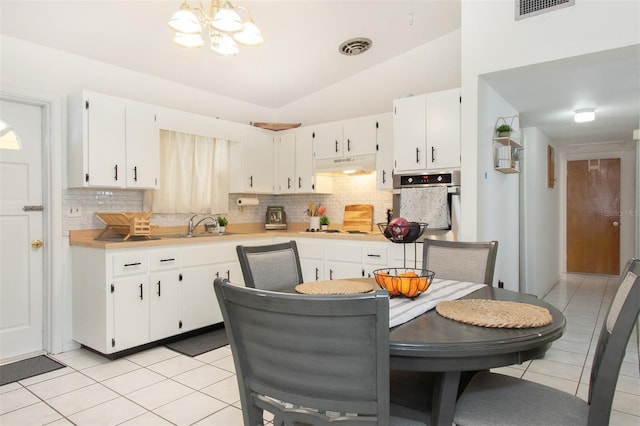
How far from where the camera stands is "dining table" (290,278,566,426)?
112cm

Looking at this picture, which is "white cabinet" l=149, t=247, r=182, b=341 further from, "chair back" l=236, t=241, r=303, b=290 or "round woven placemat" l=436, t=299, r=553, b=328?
"round woven placemat" l=436, t=299, r=553, b=328

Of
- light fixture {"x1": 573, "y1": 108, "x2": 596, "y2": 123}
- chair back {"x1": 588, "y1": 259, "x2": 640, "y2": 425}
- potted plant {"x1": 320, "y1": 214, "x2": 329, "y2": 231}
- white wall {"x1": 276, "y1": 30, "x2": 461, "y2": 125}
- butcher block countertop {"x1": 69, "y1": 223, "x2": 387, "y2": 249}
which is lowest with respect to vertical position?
chair back {"x1": 588, "y1": 259, "x2": 640, "y2": 425}

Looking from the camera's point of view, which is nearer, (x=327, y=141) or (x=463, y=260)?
(x=463, y=260)

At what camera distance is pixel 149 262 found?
340 centimetres

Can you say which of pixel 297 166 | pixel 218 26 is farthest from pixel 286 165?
pixel 218 26

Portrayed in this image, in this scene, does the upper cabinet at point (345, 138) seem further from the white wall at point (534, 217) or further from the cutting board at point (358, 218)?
the white wall at point (534, 217)

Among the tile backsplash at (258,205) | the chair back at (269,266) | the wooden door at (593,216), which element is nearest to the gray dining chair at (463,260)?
the chair back at (269,266)

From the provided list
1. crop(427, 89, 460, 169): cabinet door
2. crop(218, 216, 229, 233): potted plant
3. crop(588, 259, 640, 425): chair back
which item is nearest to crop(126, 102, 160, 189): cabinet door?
crop(218, 216, 229, 233): potted plant

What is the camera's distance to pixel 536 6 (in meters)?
2.91

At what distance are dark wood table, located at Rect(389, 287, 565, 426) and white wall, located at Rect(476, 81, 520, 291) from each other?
7.14 ft

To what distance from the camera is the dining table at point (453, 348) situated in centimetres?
112

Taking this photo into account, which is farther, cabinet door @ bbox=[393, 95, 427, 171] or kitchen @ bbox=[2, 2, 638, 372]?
cabinet door @ bbox=[393, 95, 427, 171]

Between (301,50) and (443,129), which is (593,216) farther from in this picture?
(301,50)

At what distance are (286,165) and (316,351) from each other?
4.14 metres
